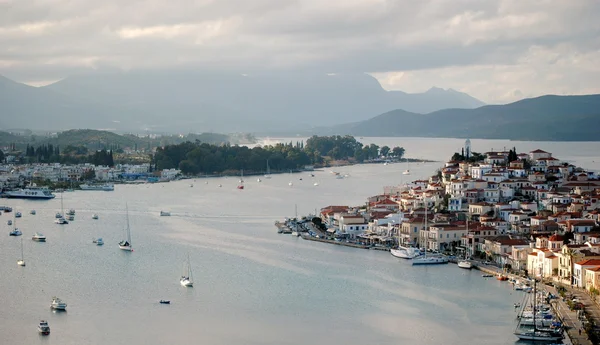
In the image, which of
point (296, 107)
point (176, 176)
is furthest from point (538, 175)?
point (296, 107)

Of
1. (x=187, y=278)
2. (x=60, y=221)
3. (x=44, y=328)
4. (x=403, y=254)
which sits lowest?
(x=44, y=328)

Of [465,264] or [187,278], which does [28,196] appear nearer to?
[187,278]

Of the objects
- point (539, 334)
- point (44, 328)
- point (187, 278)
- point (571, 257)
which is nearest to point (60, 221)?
point (187, 278)

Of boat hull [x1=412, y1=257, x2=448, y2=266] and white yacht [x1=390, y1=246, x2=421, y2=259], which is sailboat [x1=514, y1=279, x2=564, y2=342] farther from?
white yacht [x1=390, y1=246, x2=421, y2=259]

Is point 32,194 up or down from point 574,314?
up

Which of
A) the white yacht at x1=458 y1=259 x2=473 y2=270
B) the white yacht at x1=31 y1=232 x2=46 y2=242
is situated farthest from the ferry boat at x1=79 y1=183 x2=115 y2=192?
the white yacht at x1=458 y1=259 x2=473 y2=270

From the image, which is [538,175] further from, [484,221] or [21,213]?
[21,213]

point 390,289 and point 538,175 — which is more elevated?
point 538,175

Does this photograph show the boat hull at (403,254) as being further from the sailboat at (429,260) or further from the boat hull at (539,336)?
the boat hull at (539,336)
